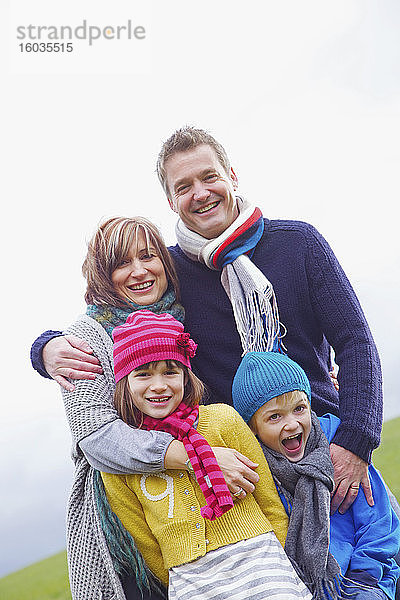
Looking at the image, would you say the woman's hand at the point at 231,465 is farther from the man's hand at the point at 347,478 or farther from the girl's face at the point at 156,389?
the man's hand at the point at 347,478

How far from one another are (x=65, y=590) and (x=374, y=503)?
713 centimetres

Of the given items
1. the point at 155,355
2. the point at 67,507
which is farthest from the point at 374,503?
the point at 67,507

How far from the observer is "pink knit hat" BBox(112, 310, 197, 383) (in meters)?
2.37

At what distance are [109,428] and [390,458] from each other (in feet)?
30.2

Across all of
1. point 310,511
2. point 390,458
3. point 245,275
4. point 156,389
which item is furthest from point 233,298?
point 390,458

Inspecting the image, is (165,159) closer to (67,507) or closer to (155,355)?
(155,355)

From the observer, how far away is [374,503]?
8.05ft

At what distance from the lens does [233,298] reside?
9.20 feet

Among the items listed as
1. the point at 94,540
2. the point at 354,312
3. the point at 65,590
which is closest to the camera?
the point at 94,540

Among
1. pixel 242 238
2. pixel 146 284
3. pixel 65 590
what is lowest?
pixel 65 590

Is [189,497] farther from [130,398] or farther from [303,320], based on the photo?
[303,320]

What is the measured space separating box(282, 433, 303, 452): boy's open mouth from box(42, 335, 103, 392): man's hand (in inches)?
30.9

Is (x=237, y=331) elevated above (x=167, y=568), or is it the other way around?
(x=237, y=331)

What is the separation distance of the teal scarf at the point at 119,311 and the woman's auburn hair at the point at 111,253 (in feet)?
0.07
